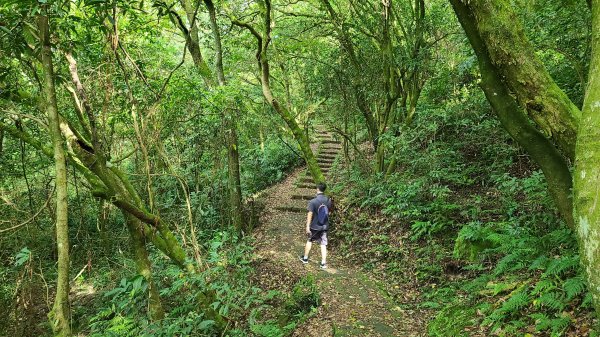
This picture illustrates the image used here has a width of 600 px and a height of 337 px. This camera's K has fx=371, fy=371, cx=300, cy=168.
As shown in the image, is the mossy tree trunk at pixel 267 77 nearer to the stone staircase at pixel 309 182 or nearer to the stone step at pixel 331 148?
the stone staircase at pixel 309 182

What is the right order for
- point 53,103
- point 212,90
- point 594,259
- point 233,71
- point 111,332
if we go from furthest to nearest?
Answer: 1. point 233,71
2. point 212,90
3. point 111,332
4. point 53,103
5. point 594,259

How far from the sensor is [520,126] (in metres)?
3.78

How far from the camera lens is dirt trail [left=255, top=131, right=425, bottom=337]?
6.02m

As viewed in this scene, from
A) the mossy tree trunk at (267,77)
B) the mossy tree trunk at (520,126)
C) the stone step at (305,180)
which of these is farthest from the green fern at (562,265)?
the stone step at (305,180)

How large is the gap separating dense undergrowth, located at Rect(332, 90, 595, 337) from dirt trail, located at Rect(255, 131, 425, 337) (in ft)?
1.46

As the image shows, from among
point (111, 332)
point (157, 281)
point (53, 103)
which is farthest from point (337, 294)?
point (53, 103)

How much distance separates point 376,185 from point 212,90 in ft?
17.4

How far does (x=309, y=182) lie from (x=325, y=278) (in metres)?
7.04

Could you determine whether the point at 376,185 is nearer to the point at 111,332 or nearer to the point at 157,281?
the point at 157,281

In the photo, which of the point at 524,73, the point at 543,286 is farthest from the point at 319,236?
the point at 524,73

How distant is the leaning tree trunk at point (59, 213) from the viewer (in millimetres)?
2604

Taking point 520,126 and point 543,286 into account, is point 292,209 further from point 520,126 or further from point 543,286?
point 520,126

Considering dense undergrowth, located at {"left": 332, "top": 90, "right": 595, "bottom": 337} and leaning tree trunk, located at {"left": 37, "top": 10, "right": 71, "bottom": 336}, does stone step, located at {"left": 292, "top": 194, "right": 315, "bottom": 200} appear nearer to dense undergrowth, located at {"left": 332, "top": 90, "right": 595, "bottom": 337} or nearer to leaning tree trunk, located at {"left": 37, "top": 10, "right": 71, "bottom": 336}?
dense undergrowth, located at {"left": 332, "top": 90, "right": 595, "bottom": 337}

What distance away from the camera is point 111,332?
3834mm
